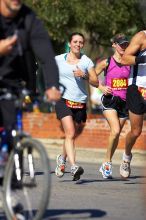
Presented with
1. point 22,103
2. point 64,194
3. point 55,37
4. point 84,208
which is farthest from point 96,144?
point 22,103

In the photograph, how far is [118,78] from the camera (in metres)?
11.9

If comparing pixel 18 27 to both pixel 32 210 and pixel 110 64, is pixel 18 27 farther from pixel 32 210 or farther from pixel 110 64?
pixel 110 64

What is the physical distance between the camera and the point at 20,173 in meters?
7.03

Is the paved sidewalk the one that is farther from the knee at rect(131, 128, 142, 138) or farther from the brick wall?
the knee at rect(131, 128, 142, 138)

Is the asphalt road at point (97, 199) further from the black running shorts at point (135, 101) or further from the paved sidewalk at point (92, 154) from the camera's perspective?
the paved sidewalk at point (92, 154)

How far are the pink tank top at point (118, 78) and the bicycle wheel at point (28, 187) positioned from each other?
4.80 metres

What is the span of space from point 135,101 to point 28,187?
4.32 metres

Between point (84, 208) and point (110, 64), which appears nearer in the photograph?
point (84, 208)

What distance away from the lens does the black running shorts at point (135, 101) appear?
36.8ft

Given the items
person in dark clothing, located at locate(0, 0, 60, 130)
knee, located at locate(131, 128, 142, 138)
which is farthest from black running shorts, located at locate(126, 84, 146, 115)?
person in dark clothing, located at locate(0, 0, 60, 130)

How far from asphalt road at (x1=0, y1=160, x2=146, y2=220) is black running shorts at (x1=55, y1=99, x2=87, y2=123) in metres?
0.81

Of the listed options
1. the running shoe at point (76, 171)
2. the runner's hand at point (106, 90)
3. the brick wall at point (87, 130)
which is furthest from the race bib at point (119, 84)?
the brick wall at point (87, 130)

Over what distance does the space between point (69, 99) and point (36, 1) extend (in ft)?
22.3

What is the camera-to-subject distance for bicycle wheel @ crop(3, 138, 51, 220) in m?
6.79
